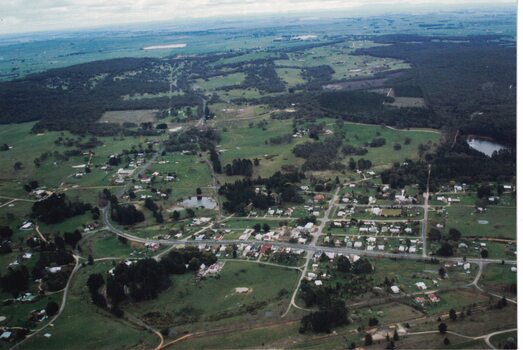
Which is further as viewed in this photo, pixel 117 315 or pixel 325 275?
pixel 325 275

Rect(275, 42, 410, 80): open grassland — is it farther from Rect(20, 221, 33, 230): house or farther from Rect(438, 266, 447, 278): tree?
Rect(438, 266, 447, 278): tree

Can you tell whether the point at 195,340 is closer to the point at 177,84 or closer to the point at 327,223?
the point at 327,223

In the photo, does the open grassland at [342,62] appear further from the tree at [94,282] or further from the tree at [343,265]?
the tree at [94,282]

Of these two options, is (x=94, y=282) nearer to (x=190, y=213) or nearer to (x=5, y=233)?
(x=190, y=213)

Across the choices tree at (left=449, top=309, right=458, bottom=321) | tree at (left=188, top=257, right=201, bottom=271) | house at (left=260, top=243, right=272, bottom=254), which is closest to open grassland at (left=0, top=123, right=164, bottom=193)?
tree at (left=188, top=257, right=201, bottom=271)

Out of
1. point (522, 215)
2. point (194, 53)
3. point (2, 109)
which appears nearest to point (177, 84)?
point (2, 109)

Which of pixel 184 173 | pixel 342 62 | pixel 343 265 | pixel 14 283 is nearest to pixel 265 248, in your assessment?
pixel 343 265

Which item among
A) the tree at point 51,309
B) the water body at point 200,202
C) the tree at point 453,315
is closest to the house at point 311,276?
the tree at point 453,315
